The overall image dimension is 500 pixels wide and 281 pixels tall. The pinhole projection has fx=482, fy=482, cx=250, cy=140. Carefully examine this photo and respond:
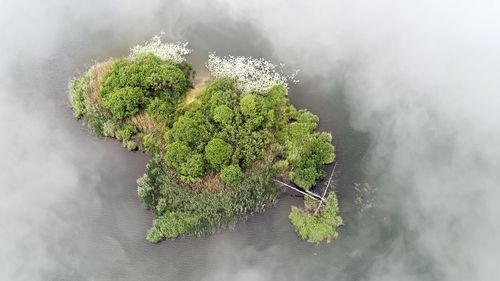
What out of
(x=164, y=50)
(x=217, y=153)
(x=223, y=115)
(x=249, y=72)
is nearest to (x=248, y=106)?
(x=223, y=115)

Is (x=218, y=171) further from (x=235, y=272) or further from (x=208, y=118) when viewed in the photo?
(x=235, y=272)

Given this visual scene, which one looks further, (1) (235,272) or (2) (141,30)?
(2) (141,30)

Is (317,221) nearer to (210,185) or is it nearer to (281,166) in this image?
(281,166)

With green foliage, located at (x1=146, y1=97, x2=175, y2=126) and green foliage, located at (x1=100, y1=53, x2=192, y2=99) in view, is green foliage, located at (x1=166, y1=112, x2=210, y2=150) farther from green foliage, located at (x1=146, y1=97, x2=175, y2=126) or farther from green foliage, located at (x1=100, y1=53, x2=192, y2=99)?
green foliage, located at (x1=100, y1=53, x2=192, y2=99)

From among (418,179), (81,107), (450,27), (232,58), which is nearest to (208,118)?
(232,58)

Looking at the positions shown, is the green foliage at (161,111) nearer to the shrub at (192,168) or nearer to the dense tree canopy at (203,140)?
the dense tree canopy at (203,140)

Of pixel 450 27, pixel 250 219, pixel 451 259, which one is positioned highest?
pixel 450 27
